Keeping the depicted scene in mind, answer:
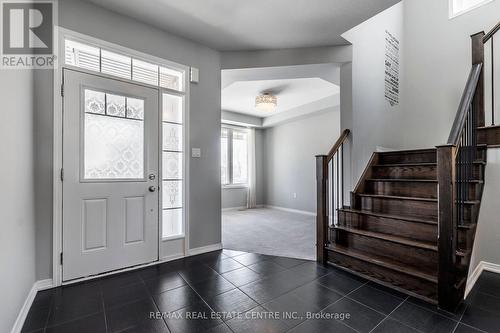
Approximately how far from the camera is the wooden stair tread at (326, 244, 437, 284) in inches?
75.2

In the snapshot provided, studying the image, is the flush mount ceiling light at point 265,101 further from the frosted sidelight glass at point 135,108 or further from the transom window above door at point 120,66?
the frosted sidelight glass at point 135,108

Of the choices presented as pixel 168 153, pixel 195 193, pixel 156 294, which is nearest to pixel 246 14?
pixel 168 153

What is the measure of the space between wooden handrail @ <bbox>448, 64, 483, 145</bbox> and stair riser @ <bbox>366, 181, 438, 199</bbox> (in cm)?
84

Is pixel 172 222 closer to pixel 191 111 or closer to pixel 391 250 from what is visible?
pixel 191 111

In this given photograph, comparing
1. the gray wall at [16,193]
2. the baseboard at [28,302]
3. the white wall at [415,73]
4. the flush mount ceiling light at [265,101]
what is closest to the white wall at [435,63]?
the white wall at [415,73]

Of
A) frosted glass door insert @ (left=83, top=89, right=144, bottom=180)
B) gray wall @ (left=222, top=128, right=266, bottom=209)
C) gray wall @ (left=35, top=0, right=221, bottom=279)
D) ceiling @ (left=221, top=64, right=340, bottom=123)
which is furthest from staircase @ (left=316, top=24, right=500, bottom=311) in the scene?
gray wall @ (left=222, top=128, right=266, bottom=209)

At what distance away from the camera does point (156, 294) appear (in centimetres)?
200

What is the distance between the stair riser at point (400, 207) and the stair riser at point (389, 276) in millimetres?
721

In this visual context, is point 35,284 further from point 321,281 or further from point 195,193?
point 321,281

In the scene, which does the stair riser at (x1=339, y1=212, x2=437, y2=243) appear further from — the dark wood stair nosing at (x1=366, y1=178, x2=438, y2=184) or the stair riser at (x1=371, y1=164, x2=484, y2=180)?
the stair riser at (x1=371, y1=164, x2=484, y2=180)

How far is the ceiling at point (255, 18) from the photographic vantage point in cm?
227

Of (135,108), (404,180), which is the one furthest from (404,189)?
(135,108)

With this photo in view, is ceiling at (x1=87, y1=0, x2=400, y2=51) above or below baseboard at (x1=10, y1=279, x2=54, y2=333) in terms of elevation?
above

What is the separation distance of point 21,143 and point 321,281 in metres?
2.69
